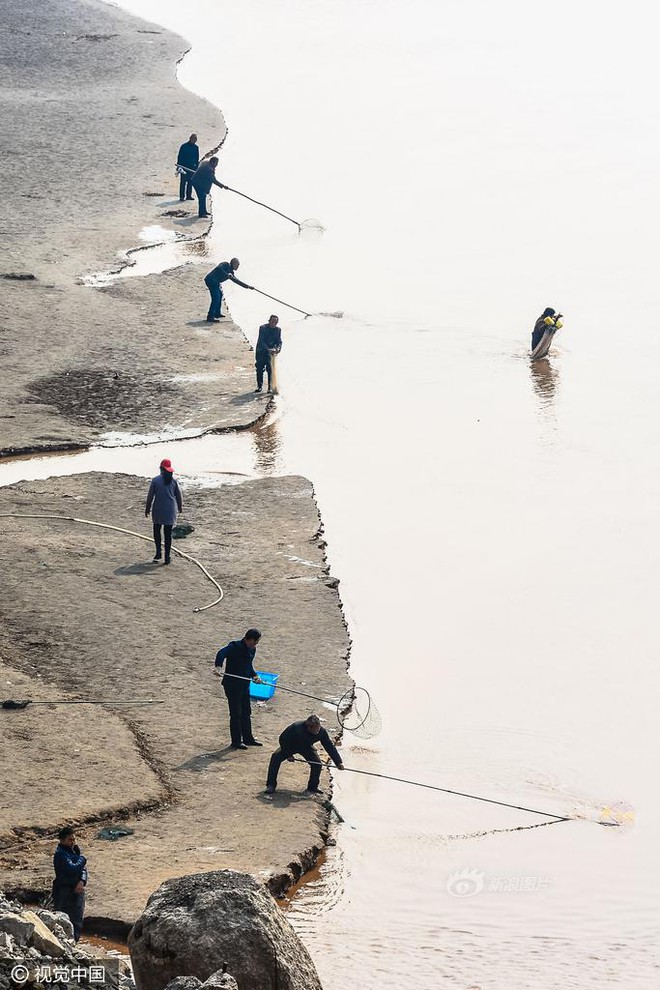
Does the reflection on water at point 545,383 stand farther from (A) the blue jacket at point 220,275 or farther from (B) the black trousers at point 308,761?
(B) the black trousers at point 308,761

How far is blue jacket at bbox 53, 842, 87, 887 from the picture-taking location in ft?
31.7

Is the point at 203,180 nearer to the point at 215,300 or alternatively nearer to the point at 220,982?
the point at 215,300

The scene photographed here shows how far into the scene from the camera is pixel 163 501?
1584cm

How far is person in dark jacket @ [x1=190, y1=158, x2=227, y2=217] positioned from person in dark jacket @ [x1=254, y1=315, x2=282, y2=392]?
368 inches

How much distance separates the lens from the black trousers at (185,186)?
31.3 m

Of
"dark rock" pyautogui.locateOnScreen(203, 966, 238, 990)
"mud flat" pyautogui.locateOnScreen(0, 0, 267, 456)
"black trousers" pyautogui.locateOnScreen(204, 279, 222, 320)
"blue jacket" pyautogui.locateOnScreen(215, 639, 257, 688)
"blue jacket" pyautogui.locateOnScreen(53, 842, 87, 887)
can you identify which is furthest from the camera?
"black trousers" pyautogui.locateOnScreen(204, 279, 222, 320)

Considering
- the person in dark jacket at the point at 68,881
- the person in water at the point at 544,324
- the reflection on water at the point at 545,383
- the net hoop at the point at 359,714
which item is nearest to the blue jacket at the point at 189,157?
the person in water at the point at 544,324

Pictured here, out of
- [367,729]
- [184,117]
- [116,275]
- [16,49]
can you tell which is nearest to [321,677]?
[367,729]

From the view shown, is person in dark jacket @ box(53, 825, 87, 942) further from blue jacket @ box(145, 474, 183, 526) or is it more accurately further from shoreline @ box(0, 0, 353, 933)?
blue jacket @ box(145, 474, 183, 526)

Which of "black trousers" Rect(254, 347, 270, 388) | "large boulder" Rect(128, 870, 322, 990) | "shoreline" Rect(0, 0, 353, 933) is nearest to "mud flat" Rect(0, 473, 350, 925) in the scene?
"shoreline" Rect(0, 0, 353, 933)

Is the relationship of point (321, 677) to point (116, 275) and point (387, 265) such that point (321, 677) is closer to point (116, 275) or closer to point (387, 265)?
point (116, 275)

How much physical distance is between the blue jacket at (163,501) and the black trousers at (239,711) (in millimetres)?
3779

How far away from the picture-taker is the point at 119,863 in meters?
10.7

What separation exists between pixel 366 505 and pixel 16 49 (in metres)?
29.2
